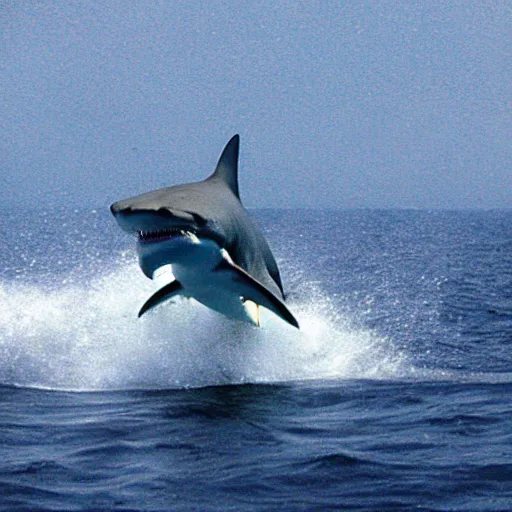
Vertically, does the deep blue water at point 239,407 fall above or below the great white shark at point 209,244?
below

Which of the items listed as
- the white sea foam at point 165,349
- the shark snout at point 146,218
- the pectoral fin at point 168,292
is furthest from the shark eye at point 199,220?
the white sea foam at point 165,349

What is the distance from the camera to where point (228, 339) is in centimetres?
1652

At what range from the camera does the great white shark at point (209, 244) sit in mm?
12047

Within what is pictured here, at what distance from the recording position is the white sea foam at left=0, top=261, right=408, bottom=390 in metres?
15.4

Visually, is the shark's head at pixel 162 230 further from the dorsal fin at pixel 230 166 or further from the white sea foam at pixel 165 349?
the dorsal fin at pixel 230 166

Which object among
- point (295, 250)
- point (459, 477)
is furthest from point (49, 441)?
point (295, 250)

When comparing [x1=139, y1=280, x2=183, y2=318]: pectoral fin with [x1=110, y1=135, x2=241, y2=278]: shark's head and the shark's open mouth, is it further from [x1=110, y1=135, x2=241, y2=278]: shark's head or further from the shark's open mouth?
the shark's open mouth

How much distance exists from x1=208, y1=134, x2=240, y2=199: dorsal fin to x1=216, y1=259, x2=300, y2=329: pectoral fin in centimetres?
293

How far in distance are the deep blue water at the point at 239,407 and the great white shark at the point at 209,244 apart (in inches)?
46.2

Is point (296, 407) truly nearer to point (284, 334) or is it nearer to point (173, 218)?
point (173, 218)

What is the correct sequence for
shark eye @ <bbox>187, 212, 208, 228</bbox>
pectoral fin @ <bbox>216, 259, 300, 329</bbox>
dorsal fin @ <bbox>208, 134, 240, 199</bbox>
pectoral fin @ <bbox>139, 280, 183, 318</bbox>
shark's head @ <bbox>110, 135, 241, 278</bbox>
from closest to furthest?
shark's head @ <bbox>110, 135, 241, 278</bbox>, shark eye @ <bbox>187, 212, 208, 228</bbox>, pectoral fin @ <bbox>216, 259, 300, 329</bbox>, pectoral fin @ <bbox>139, 280, 183, 318</bbox>, dorsal fin @ <bbox>208, 134, 240, 199</bbox>

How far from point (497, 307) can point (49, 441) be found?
66.7 ft

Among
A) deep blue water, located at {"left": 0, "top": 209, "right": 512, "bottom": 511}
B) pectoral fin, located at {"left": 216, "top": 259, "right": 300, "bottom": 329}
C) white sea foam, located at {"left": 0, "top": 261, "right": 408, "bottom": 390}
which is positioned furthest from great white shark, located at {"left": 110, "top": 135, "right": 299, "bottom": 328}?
deep blue water, located at {"left": 0, "top": 209, "right": 512, "bottom": 511}

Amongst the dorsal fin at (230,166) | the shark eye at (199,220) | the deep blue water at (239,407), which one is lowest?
the deep blue water at (239,407)
